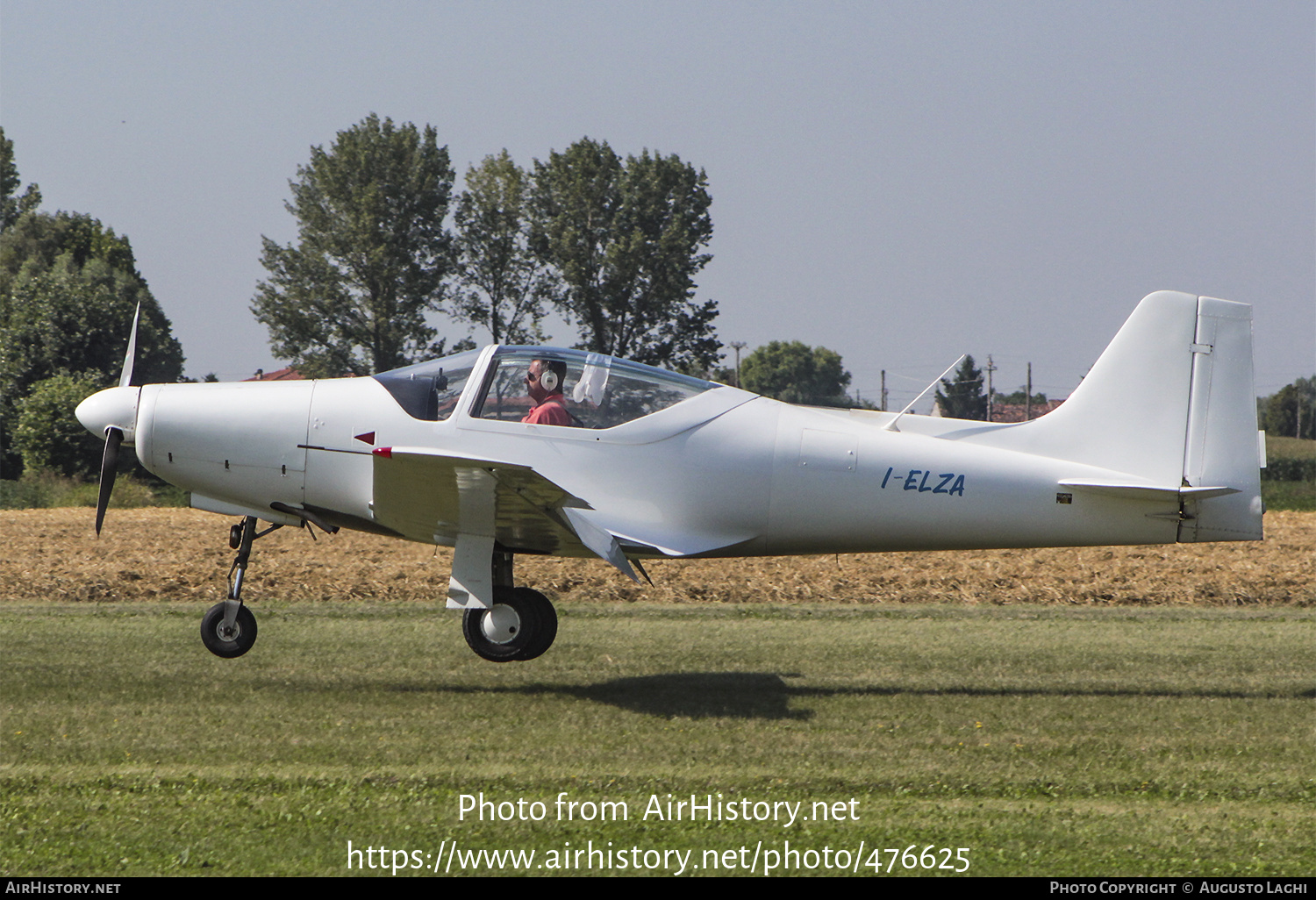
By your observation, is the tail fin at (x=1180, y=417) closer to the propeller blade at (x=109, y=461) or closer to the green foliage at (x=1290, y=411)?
the propeller blade at (x=109, y=461)

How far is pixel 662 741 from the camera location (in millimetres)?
6281

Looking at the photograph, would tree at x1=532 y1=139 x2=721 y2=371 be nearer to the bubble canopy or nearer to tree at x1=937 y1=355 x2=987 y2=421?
tree at x1=937 y1=355 x2=987 y2=421

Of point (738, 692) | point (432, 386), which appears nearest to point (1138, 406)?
point (738, 692)

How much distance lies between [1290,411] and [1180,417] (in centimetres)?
5464

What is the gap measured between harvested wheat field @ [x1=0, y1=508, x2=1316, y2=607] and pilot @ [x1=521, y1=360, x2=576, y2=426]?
16.6ft

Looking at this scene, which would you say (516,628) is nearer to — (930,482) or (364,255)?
(930,482)

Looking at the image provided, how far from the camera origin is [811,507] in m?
7.77

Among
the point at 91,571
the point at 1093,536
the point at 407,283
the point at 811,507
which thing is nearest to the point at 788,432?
the point at 811,507

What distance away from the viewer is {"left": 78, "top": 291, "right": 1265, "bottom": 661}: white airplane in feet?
25.1

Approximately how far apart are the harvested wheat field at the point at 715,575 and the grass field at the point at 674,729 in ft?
0.24

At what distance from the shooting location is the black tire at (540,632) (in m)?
7.70

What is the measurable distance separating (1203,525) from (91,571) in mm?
11724

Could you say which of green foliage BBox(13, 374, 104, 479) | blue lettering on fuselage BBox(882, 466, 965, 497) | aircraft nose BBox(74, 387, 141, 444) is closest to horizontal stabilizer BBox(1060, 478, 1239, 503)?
blue lettering on fuselage BBox(882, 466, 965, 497)

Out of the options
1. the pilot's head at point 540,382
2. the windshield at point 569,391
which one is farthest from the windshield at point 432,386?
the pilot's head at point 540,382
